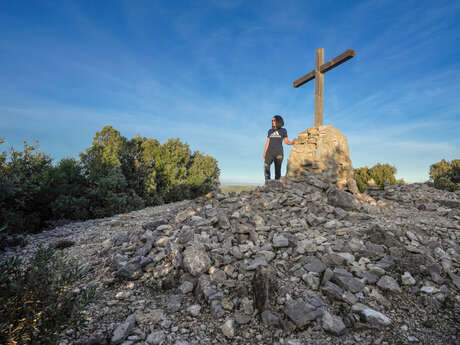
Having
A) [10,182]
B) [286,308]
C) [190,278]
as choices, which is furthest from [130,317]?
[10,182]

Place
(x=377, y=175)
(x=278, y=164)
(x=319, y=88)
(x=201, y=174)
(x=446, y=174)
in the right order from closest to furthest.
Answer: (x=319, y=88)
(x=278, y=164)
(x=377, y=175)
(x=201, y=174)
(x=446, y=174)

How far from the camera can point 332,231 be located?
507cm

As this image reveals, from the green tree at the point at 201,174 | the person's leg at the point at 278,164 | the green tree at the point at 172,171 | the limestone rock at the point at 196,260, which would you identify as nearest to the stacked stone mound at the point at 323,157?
the person's leg at the point at 278,164

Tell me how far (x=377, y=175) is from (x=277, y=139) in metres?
7.99

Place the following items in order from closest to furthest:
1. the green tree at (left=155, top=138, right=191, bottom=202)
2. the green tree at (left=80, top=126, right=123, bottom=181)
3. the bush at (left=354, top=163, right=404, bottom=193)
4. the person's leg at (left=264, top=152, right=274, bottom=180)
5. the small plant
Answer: the small plant
the person's leg at (left=264, top=152, right=274, bottom=180)
the green tree at (left=80, top=126, right=123, bottom=181)
the bush at (left=354, top=163, right=404, bottom=193)
the green tree at (left=155, top=138, right=191, bottom=202)

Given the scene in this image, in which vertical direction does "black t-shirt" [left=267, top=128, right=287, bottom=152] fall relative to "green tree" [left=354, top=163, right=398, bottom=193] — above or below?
above

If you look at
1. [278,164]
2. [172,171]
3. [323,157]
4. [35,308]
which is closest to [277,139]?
[278,164]

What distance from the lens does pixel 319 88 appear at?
8656 mm

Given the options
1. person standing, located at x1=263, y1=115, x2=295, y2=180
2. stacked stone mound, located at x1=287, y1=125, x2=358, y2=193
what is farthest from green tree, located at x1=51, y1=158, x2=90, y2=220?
stacked stone mound, located at x1=287, y1=125, x2=358, y2=193

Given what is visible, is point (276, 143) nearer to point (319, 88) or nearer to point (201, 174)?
point (319, 88)

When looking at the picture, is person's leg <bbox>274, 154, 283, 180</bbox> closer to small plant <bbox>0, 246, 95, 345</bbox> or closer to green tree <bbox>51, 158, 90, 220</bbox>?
small plant <bbox>0, 246, 95, 345</bbox>

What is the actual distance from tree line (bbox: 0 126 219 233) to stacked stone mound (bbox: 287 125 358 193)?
25.5 feet

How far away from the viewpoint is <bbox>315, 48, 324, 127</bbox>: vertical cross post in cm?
866

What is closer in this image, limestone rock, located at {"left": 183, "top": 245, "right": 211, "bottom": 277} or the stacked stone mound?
limestone rock, located at {"left": 183, "top": 245, "right": 211, "bottom": 277}
